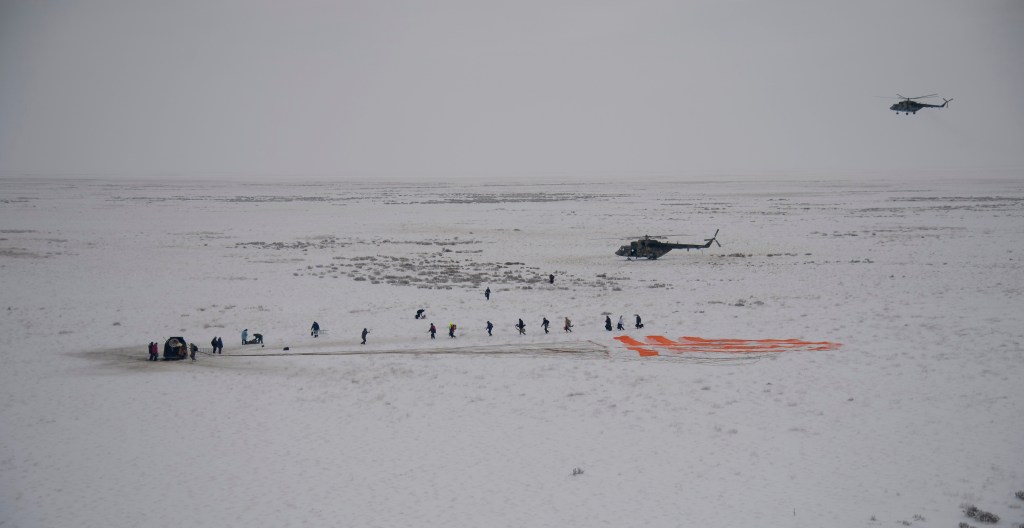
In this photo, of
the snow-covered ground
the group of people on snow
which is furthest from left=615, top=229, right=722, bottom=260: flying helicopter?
the group of people on snow

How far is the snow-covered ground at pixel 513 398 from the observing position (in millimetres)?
14070

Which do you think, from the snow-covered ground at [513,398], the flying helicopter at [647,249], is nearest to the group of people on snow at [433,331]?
the snow-covered ground at [513,398]

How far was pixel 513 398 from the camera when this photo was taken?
20.1m

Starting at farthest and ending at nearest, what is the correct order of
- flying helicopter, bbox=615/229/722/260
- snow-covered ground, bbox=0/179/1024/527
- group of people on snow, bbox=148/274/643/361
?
1. flying helicopter, bbox=615/229/722/260
2. group of people on snow, bbox=148/274/643/361
3. snow-covered ground, bbox=0/179/1024/527

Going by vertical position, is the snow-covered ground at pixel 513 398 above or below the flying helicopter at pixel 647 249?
below

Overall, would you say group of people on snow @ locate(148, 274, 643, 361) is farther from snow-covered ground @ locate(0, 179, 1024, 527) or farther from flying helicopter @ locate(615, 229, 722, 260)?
flying helicopter @ locate(615, 229, 722, 260)

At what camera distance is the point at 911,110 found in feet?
173

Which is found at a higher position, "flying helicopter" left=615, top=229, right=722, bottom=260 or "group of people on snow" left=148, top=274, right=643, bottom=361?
"flying helicopter" left=615, top=229, right=722, bottom=260

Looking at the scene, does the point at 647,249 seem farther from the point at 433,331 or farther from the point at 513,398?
the point at 513,398

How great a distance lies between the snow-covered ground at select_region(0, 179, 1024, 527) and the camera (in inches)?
554

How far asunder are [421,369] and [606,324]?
9.28 meters

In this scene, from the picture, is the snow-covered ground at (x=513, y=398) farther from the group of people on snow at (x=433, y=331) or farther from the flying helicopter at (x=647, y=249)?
the flying helicopter at (x=647, y=249)

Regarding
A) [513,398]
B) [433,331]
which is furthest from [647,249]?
[513,398]

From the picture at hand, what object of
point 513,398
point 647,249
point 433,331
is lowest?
point 513,398
